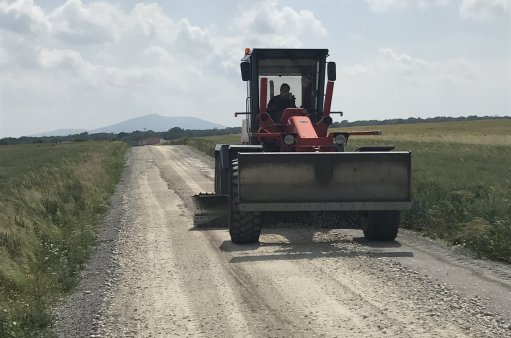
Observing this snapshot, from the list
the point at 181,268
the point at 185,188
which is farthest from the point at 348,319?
the point at 185,188

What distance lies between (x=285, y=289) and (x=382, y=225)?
3203mm

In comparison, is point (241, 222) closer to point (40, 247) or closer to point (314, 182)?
point (314, 182)

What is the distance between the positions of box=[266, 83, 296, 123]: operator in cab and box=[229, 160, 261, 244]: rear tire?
249 centimetres

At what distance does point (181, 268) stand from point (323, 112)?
15.7 feet

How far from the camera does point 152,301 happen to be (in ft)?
19.4

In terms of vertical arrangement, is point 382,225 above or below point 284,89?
below

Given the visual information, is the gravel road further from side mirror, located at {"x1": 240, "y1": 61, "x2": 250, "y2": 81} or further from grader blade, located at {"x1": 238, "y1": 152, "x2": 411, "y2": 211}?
side mirror, located at {"x1": 240, "y1": 61, "x2": 250, "y2": 81}

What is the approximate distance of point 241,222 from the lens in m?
8.64

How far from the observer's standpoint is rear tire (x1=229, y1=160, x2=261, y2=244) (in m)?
8.64

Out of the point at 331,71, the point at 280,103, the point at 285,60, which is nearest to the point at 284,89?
the point at 280,103

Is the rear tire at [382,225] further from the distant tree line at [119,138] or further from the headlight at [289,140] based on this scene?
the distant tree line at [119,138]

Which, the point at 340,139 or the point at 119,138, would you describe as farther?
the point at 119,138

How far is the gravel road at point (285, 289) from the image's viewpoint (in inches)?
200

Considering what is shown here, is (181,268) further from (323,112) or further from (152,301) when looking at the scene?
(323,112)
